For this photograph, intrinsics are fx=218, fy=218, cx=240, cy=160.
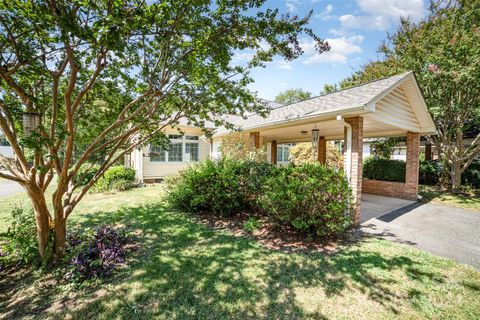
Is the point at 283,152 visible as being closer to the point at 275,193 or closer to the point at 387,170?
the point at 387,170

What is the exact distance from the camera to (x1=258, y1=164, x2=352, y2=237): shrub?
191 inches

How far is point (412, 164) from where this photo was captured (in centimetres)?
934

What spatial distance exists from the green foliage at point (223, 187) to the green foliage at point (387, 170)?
8.35 m

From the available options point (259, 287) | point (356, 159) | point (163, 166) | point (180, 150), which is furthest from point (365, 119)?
point (163, 166)

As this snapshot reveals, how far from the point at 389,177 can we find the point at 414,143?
268 cm

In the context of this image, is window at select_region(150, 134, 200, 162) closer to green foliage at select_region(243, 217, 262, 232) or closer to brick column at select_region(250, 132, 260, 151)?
brick column at select_region(250, 132, 260, 151)

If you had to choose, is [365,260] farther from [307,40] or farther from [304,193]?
[307,40]

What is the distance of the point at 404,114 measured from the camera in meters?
7.98

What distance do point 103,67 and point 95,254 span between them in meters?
3.28

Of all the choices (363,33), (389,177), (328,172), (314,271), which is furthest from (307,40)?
(389,177)

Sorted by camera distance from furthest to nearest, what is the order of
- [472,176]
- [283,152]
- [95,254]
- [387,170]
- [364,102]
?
[283,152], [387,170], [472,176], [364,102], [95,254]

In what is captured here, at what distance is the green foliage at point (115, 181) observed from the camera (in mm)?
11148

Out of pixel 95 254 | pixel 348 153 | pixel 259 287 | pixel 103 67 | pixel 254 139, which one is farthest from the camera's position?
pixel 254 139

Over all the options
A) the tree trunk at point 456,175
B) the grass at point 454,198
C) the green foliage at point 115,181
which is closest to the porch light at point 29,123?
the green foliage at point 115,181
